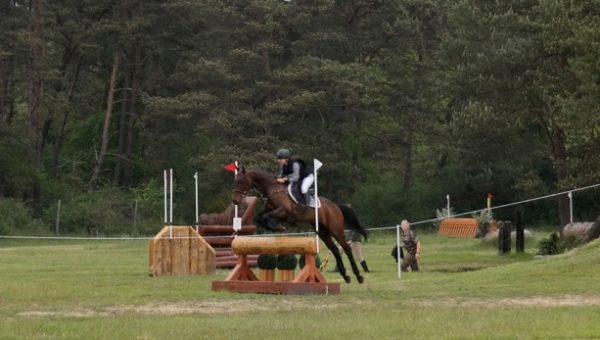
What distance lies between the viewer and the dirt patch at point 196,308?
15.8m

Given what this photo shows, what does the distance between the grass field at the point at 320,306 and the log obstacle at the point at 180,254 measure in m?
0.56

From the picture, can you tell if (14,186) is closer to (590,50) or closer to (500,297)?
(590,50)

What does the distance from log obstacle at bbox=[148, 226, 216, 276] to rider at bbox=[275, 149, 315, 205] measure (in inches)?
265

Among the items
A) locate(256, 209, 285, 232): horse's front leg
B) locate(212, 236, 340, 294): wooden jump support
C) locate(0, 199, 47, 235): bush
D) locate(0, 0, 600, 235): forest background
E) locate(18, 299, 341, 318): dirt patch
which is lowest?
locate(18, 299, 341, 318): dirt patch

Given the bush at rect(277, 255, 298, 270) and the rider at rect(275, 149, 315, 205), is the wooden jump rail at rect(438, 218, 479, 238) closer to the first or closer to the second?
the bush at rect(277, 255, 298, 270)

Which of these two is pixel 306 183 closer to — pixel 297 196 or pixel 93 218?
pixel 297 196

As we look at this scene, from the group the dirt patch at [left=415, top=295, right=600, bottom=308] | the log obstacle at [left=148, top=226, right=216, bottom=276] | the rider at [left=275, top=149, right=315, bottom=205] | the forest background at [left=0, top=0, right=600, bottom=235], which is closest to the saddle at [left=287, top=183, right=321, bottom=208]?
the rider at [left=275, top=149, right=315, bottom=205]

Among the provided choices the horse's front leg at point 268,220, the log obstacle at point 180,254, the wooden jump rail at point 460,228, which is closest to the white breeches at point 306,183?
the horse's front leg at point 268,220

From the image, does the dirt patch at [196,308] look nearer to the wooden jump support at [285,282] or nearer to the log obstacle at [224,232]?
the wooden jump support at [285,282]

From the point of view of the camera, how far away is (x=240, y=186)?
1991 cm

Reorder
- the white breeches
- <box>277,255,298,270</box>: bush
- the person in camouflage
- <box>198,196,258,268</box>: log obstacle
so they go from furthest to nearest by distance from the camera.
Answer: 1. <box>198,196,258,268</box>: log obstacle
2. the person in camouflage
3. <box>277,255,298,270</box>: bush
4. the white breeches

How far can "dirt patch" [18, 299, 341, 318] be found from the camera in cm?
1580

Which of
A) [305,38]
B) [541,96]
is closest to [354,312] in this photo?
[541,96]

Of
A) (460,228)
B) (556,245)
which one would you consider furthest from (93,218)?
(556,245)
